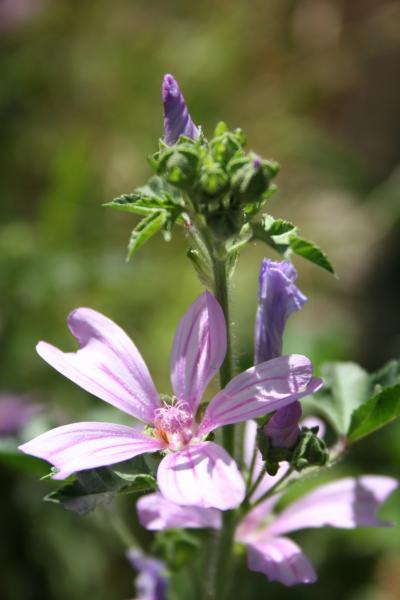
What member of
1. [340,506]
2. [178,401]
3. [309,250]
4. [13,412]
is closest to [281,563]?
[340,506]

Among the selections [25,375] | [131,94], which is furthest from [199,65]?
[25,375]

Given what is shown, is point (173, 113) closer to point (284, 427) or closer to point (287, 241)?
point (287, 241)

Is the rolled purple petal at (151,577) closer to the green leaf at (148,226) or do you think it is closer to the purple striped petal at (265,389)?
the purple striped petal at (265,389)

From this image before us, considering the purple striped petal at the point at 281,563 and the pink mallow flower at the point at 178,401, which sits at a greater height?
the pink mallow flower at the point at 178,401

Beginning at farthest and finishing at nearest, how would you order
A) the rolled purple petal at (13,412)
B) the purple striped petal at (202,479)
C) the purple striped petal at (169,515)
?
the rolled purple petal at (13,412) < the purple striped petal at (169,515) < the purple striped petal at (202,479)

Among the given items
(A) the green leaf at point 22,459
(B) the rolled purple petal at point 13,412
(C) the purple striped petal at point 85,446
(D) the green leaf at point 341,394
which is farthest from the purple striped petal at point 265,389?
(B) the rolled purple petal at point 13,412

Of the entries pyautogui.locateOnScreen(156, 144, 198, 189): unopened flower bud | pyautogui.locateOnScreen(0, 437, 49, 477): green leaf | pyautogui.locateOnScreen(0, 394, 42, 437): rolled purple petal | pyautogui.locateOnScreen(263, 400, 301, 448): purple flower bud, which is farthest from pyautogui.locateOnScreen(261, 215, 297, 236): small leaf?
pyautogui.locateOnScreen(0, 394, 42, 437): rolled purple petal
